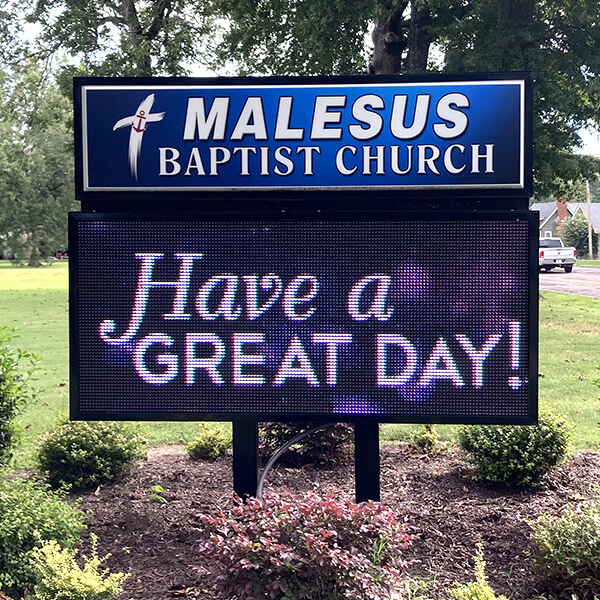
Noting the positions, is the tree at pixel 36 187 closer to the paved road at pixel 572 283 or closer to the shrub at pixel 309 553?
the paved road at pixel 572 283

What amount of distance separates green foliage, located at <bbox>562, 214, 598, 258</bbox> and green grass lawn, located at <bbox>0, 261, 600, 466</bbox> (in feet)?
124

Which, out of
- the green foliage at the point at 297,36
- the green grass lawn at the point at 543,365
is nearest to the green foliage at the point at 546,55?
the green foliage at the point at 297,36

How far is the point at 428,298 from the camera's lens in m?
4.04

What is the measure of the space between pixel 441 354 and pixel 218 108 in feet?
6.53

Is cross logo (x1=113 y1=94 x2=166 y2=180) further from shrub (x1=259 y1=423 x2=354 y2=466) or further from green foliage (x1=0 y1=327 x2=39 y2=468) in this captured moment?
shrub (x1=259 y1=423 x2=354 y2=466)

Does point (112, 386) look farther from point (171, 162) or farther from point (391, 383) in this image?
point (391, 383)

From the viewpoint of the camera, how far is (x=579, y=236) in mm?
58312

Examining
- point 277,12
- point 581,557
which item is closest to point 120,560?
point 581,557

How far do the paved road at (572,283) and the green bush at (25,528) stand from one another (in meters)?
22.2

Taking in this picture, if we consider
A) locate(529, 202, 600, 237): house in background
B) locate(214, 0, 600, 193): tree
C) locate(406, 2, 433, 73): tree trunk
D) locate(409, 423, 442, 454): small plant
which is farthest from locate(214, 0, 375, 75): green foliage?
locate(529, 202, 600, 237): house in background

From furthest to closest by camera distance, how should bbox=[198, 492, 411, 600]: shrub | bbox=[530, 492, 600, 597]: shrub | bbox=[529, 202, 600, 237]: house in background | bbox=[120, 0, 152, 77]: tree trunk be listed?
bbox=[529, 202, 600, 237]: house in background, bbox=[120, 0, 152, 77]: tree trunk, bbox=[530, 492, 600, 597]: shrub, bbox=[198, 492, 411, 600]: shrub

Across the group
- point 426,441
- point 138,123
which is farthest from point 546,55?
point 138,123

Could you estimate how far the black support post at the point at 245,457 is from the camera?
4391 millimetres

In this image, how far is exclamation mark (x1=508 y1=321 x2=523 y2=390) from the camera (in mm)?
4004
